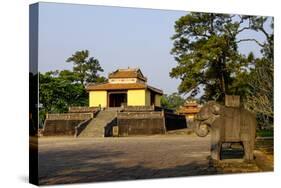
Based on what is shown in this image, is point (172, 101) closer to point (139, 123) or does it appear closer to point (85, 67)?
point (139, 123)

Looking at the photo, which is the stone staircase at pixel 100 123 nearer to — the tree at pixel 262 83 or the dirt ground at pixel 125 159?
the dirt ground at pixel 125 159

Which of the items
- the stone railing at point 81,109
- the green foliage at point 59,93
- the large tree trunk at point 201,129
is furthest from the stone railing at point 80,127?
the large tree trunk at point 201,129

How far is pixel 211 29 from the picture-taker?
11195 millimetres

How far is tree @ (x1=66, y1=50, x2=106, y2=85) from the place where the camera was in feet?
31.3

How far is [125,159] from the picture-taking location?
992 centimetres

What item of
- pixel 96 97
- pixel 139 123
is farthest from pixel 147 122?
pixel 96 97

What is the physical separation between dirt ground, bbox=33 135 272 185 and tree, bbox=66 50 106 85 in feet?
3.50

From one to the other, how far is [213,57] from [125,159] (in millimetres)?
Answer: 2794

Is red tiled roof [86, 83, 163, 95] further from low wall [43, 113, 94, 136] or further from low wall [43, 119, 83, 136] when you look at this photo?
low wall [43, 119, 83, 136]

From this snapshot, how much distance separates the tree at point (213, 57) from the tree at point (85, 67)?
1.87 metres

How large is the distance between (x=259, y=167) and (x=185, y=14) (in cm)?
324

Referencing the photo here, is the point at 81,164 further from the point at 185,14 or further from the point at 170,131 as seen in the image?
the point at 185,14

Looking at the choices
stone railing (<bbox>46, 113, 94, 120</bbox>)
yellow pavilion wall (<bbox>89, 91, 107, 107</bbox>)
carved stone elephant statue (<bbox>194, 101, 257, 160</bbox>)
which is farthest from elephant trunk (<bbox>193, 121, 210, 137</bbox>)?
stone railing (<bbox>46, 113, 94, 120</bbox>)

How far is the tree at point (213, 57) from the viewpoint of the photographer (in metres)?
11.1
